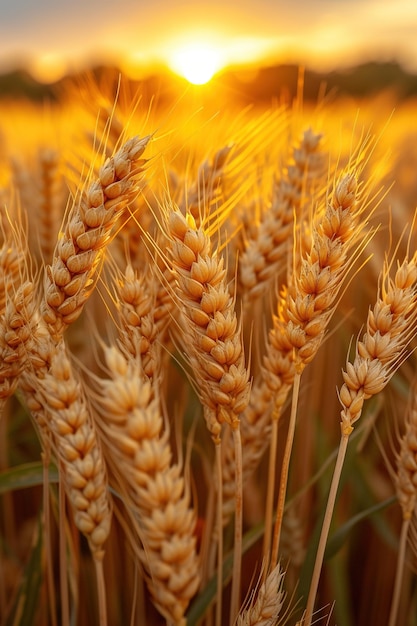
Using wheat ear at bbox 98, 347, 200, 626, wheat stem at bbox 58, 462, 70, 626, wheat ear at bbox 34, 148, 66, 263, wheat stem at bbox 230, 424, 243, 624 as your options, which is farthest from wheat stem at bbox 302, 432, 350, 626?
wheat ear at bbox 34, 148, 66, 263

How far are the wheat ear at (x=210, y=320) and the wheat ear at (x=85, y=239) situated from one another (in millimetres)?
106

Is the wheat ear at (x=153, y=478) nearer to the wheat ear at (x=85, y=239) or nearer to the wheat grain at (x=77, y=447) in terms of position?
the wheat grain at (x=77, y=447)

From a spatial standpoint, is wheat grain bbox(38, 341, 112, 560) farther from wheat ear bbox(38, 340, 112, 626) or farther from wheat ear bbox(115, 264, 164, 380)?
wheat ear bbox(115, 264, 164, 380)

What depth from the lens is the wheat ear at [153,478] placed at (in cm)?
77

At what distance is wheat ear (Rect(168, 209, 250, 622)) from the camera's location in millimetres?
959

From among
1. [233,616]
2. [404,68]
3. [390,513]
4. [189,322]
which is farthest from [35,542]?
[404,68]

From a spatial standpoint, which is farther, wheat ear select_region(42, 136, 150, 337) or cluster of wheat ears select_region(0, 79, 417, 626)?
wheat ear select_region(42, 136, 150, 337)

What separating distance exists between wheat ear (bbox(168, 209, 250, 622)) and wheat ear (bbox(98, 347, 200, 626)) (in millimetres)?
171

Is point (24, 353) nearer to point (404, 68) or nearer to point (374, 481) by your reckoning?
point (374, 481)

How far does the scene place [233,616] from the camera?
113cm

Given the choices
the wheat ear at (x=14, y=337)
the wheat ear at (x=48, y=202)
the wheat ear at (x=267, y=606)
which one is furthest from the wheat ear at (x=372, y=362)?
the wheat ear at (x=48, y=202)

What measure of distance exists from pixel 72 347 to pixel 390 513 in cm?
135

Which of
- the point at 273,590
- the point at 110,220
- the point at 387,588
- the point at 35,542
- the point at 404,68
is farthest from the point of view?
the point at 404,68

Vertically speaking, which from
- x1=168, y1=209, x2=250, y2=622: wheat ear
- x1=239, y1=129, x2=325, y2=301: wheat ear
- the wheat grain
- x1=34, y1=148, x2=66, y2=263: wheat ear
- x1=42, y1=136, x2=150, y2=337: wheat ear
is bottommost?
the wheat grain
